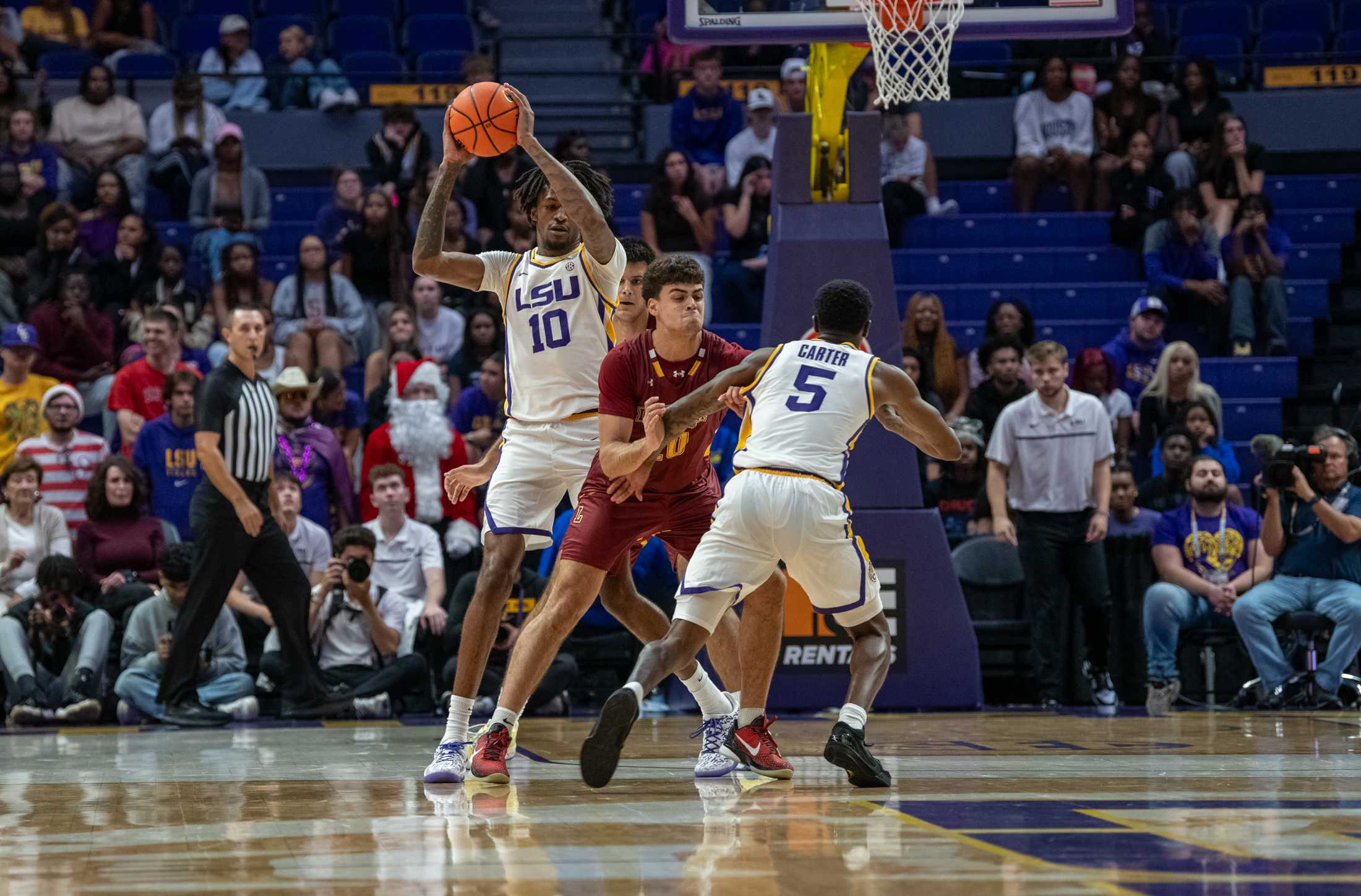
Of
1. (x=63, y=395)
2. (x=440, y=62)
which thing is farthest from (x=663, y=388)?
(x=440, y=62)

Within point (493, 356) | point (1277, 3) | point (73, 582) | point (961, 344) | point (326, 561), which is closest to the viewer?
point (73, 582)

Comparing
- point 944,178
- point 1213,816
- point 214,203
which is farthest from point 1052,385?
point 214,203

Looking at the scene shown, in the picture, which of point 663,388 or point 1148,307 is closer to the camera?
point 663,388

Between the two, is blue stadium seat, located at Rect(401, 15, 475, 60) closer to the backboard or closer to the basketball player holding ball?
the backboard

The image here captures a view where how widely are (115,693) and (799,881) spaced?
7085 mm

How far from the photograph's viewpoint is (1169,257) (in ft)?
46.6

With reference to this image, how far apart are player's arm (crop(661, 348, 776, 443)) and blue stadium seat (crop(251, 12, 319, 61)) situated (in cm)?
1263

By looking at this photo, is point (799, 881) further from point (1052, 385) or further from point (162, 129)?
point (162, 129)

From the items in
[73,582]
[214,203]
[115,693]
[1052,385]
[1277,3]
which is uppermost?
[1277,3]

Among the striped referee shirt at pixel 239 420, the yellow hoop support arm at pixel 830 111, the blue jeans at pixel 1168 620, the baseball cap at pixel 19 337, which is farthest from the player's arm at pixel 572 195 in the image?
the baseball cap at pixel 19 337

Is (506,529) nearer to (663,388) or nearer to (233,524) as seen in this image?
(663,388)

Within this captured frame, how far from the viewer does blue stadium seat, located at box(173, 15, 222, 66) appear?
1730cm

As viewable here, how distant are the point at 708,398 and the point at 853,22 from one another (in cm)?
384

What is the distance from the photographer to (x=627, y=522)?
629cm
